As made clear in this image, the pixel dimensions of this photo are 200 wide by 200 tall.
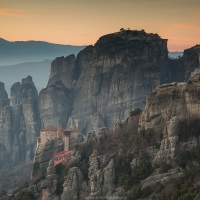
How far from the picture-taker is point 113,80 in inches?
7008

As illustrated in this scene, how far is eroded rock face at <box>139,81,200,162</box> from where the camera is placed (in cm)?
8031

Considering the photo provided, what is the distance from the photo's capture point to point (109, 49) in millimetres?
178250

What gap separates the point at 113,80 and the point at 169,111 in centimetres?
9487

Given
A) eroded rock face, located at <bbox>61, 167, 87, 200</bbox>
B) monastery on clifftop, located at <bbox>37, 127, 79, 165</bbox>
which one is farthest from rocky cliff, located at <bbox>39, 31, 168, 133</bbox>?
eroded rock face, located at <bbox>61, 167, 87, 200</bbox>

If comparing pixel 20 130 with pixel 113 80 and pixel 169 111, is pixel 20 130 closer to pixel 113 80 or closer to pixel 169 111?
pixel 113 80

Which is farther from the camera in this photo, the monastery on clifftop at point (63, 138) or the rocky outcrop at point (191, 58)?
the rocky outcrop at point (191, 58)

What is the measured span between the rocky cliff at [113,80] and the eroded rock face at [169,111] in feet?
270

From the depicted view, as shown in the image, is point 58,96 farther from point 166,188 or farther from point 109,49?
point 166,188

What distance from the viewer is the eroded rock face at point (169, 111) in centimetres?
8031

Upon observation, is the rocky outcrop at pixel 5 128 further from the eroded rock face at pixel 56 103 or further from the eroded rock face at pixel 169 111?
the eroded rock face at pixel 169 111

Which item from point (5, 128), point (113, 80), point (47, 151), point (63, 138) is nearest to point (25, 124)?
point (5, 128)

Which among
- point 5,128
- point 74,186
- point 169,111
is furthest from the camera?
point 5,128

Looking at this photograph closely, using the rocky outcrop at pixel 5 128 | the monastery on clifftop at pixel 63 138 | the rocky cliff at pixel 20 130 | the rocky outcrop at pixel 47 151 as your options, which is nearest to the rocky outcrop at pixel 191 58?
the rocky cliff at pixel 20 130

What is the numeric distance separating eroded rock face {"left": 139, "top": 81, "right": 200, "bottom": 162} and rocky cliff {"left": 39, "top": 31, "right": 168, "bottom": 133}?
82.4 m
